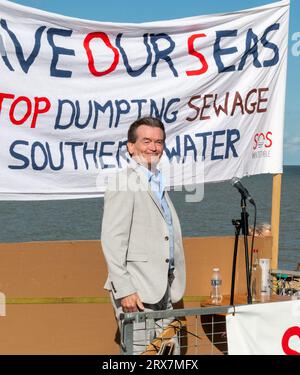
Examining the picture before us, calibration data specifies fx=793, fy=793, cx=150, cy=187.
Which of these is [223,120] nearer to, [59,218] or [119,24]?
[119,24]

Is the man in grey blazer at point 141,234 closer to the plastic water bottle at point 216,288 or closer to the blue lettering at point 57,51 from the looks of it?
the blue lettering at point 57,51

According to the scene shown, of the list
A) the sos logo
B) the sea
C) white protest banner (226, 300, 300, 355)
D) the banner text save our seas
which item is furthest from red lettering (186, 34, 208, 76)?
the sea

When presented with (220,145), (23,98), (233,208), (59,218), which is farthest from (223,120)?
(233,208)

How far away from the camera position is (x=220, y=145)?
6.04 m

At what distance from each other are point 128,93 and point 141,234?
63.5 inches

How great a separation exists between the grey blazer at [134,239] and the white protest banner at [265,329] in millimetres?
468

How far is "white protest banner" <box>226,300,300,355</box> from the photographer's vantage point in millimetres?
4398

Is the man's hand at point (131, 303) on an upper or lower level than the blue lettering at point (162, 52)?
lower

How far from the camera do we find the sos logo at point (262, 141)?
20.4 feet

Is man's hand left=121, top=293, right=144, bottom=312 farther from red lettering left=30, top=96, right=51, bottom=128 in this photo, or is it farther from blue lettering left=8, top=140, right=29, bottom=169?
red lettering left=30, top=96, right=51, bottom=128

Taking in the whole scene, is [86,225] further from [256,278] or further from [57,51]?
[57,51]

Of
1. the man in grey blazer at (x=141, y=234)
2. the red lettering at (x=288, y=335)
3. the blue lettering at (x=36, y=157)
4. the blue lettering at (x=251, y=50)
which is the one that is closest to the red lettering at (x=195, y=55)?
the blue lettering at (x=251, y=50)

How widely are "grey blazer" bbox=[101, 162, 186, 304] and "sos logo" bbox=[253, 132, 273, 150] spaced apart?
1.98 metres
